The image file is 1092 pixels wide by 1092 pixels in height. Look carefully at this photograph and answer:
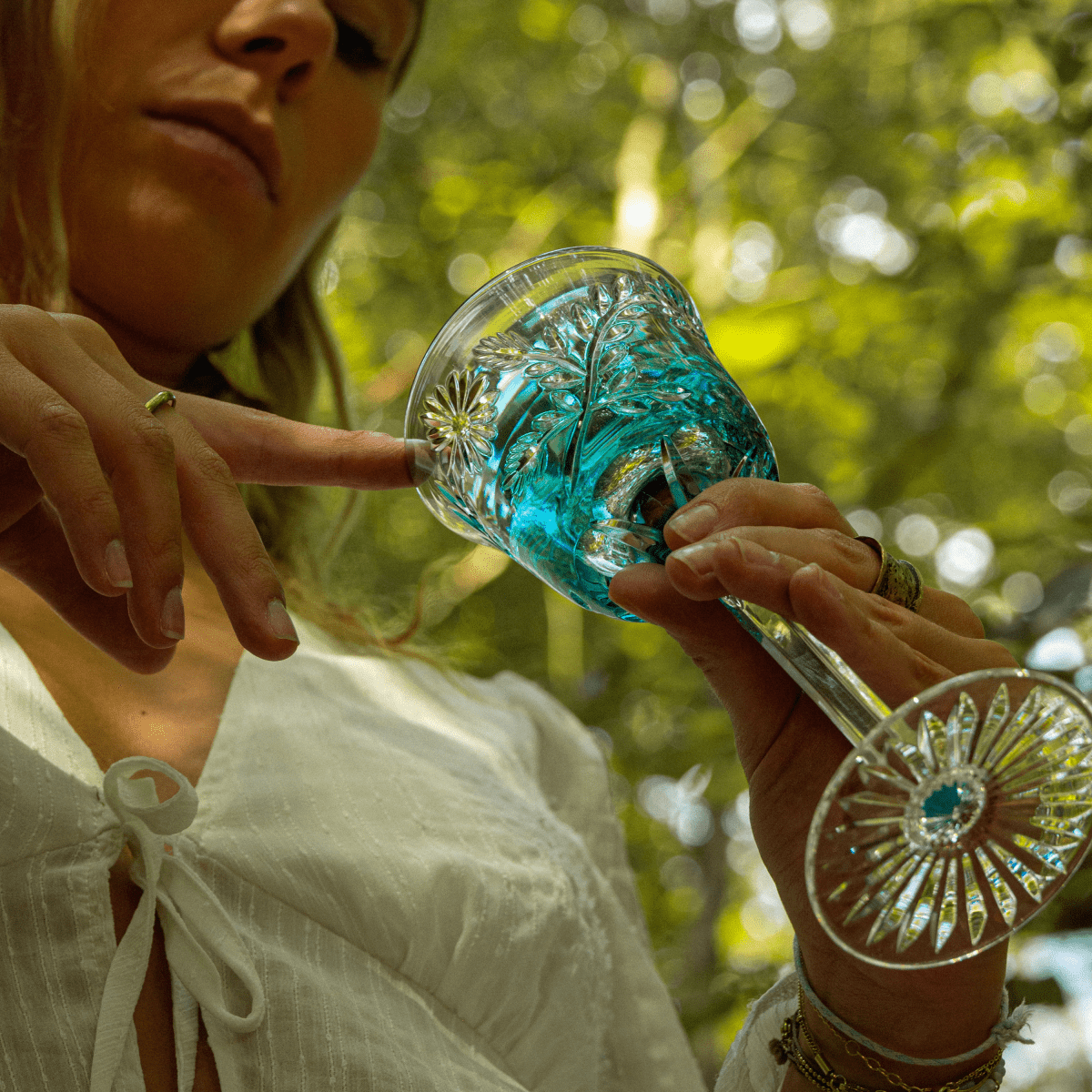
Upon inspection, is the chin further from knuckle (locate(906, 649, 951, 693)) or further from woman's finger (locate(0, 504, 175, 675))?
knuckle (locate(906, 649, 951, 693))

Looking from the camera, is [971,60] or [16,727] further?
[971,60]

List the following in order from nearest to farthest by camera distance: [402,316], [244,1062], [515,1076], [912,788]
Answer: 1. [912,788]
2. [244,1062]
3. [515,1076]
4. [402,316]

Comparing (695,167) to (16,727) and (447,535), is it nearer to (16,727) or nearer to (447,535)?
(447,535)

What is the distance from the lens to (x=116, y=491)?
2.15ft

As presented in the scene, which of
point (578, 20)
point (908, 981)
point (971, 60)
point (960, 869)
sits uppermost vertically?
point (971, 60)

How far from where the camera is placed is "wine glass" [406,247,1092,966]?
61 cm

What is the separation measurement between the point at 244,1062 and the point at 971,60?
3.00 metres

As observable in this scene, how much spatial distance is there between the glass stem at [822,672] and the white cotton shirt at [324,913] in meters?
0.58

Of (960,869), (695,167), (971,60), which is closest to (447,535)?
(695,167)

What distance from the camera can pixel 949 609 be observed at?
83cm

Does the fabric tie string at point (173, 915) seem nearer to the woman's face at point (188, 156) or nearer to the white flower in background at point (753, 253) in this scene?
the woman's face at point (188, 156)

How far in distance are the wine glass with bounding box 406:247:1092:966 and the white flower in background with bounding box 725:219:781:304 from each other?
2156mm

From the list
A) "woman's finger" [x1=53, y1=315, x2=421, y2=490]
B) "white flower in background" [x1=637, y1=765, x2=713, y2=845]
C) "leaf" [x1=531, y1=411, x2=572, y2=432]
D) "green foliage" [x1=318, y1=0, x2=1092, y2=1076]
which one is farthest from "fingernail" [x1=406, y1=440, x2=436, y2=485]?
"white flower in background" [x1=637, y1=765, x2=713, y2=845]

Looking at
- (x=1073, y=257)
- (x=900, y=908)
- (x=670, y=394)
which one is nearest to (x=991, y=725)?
(x=900, y=908)
